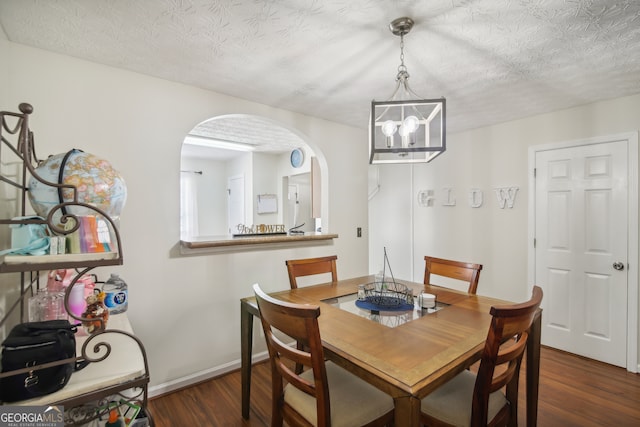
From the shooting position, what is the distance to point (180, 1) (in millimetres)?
1334

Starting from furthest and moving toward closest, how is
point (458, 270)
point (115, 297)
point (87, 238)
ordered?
point (458, 270), point (115, 297), point (87, 238)

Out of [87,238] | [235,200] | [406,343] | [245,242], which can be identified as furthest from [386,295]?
[235,200]

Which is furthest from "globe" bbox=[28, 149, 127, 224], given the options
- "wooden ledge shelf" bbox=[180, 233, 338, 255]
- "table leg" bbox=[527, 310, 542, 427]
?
"table leg" bbox=[527, 310, 542, 427]

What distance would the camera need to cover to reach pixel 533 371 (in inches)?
63.0

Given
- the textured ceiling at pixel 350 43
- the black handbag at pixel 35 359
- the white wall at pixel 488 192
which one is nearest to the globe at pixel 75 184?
the black handbag at pixel 35 359

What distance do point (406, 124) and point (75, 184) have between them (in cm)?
134

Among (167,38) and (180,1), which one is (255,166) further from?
(180,1)

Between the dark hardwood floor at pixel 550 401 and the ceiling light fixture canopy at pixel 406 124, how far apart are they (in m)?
1.84

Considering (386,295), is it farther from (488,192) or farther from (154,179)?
(488,192)

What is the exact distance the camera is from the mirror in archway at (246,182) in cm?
435

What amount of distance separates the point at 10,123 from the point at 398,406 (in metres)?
2.37

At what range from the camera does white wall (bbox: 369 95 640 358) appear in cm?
271

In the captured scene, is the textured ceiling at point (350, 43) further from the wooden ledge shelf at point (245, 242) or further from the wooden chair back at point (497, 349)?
the wooden chair back at point (497, 349)

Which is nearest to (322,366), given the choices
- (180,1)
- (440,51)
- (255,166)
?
(180,1)
